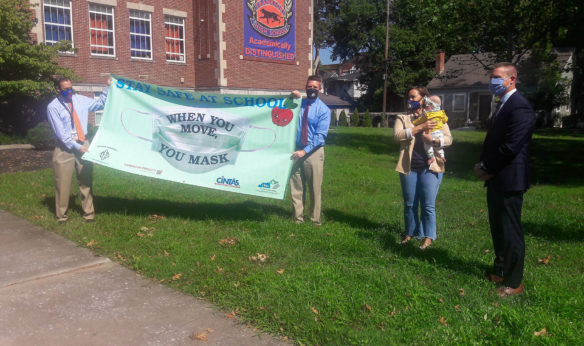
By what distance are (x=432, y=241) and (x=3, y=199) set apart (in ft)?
23.9

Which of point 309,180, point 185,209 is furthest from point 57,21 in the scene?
point 309,180

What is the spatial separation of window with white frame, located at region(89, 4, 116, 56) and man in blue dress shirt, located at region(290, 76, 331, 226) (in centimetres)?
1826

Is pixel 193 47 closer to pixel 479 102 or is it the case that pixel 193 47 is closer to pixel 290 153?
pixel 290 153

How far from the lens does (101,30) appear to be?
22.7 m

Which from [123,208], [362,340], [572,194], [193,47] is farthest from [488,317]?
[193,47]

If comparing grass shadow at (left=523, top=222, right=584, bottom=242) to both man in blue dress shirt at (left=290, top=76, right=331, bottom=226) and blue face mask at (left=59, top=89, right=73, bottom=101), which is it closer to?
man in blue dress shirt at (left=290, top=76, right=331, bottom=226)

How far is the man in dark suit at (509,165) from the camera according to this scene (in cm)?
461

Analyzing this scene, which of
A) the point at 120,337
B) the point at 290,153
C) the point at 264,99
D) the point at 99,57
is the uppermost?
the point at 99,57

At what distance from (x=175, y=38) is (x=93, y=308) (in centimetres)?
2291

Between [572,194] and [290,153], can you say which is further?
[572,194]

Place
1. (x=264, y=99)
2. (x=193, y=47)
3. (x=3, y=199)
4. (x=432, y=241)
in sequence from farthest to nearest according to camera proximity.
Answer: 1. (x=193, y=47)
2. (x=3, y=199)
3. (x=264, y=99)
4. (x=432, y=241)

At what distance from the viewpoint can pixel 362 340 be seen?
399 centimetres

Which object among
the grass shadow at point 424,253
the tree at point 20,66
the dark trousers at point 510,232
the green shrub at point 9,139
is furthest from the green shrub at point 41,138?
the dark trousers at point 510,232

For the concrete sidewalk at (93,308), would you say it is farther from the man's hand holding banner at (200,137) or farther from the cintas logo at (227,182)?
the cintas logo at (227,182)
